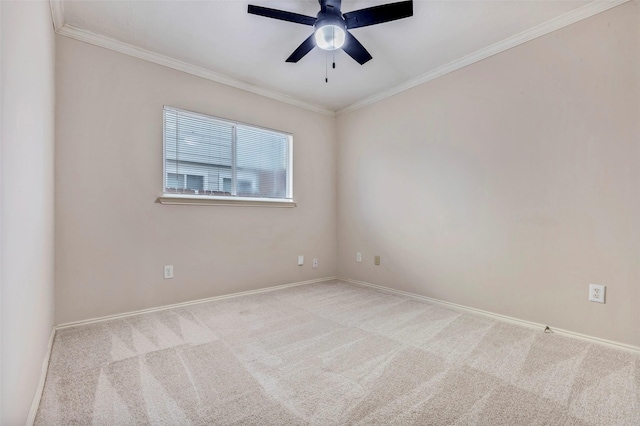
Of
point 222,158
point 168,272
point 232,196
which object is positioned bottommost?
point 168,272

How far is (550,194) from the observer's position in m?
2.24

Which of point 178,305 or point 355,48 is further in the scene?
point 178,305

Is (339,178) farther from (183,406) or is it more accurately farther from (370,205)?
(183,406)

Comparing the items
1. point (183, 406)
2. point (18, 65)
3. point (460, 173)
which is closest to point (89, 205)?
point (18, 65)

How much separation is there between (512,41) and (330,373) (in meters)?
2.90

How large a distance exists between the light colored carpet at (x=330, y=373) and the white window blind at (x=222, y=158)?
4.31 feet

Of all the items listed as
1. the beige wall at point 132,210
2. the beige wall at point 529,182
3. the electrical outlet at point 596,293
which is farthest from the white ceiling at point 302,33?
the electrical outlet at point 596,293

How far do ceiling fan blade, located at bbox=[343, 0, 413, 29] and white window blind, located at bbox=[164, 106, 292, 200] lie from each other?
1.74 meters

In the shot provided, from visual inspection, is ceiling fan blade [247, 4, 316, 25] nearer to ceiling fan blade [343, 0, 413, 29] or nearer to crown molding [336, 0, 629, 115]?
ceiling fan blade [343, 0, 413, 29]

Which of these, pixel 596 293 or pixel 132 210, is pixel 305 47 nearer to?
pixel 132 210

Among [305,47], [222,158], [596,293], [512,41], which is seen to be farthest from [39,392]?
[512,41]

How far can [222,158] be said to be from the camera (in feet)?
10.3

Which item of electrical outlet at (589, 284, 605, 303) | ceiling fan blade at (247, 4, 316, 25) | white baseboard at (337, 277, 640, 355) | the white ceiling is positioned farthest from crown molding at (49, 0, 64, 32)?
electrical outlet at (589, 284, 605, 303)

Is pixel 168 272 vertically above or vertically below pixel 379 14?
below
